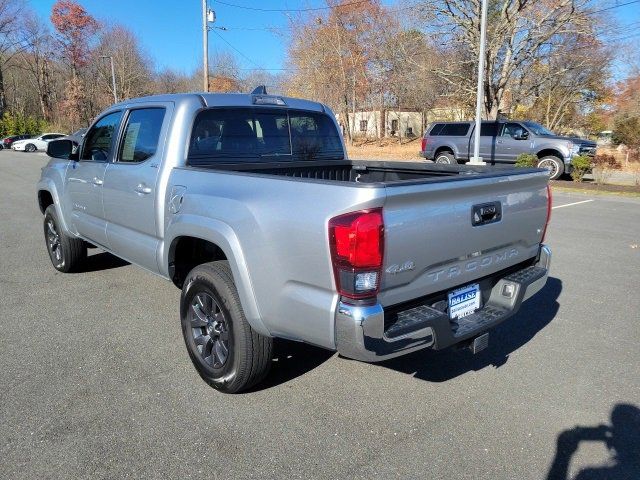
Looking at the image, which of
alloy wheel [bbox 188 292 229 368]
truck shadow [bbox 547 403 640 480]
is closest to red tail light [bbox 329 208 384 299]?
alloy wheel [bbox 188 292 229 368]

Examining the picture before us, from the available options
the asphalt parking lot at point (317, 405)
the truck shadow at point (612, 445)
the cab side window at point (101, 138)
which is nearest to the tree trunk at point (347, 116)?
the cab side window at point (101, 138)

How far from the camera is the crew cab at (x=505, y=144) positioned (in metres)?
16.5

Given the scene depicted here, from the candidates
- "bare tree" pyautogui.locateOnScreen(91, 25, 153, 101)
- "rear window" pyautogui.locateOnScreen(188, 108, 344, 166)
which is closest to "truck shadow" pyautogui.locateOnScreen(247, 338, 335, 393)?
"rear window" pyautogui.locateOnScreen(188, 108, 344, 166)

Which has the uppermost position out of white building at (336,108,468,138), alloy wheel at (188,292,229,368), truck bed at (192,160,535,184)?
white building at (336,108,468,138)

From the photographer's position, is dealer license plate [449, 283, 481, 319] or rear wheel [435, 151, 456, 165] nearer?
dealer license plate [449, 283, 481, 319]

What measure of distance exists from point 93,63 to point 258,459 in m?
62.1

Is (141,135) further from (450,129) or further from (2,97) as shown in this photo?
(2,97)

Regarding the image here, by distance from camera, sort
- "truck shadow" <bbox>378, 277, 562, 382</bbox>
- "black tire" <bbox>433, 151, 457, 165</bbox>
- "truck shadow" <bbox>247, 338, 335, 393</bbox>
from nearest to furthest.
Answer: "truck shadow" <bbox>247, 338, 335, 393</bbox>, "truck shadow" <bbox>378, 277, 562, 382</bbox>, "black tire" <bbox>433, 151, 457, 165</bbox>

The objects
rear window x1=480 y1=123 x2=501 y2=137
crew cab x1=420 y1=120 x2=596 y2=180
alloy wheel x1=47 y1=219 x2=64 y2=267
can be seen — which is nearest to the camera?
alloy wheel x1=47 y1=219 x2=64 y2=267

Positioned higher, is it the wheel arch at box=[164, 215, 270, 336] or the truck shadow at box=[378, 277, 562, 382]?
the wheel arch at box=[164, 215, 270, 336]

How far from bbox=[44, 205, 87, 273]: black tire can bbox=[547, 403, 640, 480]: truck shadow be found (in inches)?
195

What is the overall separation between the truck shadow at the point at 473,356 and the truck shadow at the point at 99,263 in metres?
3.75

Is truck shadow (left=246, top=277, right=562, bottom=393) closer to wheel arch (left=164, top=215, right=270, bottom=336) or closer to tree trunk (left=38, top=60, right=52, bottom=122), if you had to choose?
wheel arch (left=164, top=215, right=270, bottom=336)

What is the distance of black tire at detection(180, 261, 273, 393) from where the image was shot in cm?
297
